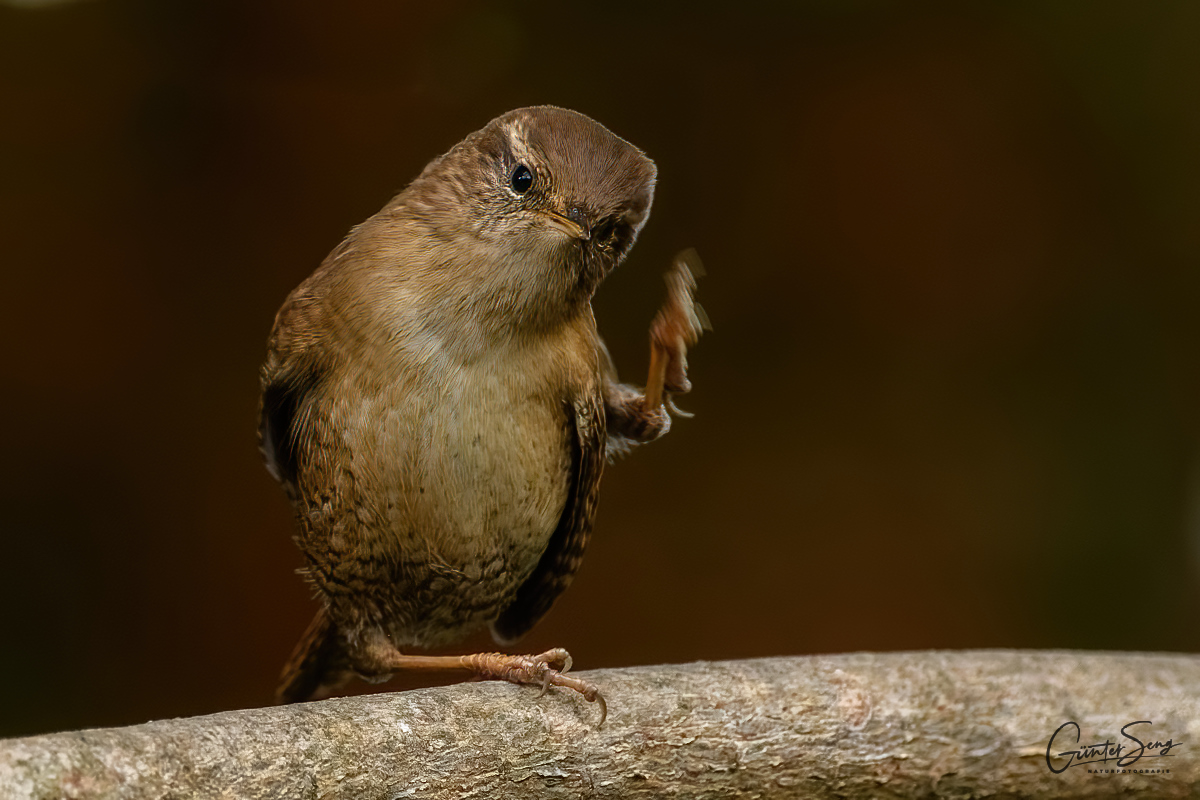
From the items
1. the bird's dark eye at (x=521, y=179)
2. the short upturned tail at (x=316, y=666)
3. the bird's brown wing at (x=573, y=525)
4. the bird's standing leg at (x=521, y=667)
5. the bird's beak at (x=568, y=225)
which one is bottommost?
the short upturned tail at (x=316, y=666)

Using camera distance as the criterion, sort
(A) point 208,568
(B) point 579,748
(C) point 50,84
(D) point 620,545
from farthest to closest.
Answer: (D) point 620,545
(A) point 208,568
(C) point 50,84
(B) point 579,748

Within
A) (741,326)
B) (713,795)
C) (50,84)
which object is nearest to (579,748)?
(713,795)

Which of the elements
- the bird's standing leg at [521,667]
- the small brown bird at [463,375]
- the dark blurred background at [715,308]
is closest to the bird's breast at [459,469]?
the small brown bird at [463,375]

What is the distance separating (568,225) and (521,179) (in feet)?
0.54

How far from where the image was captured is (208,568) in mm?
3467

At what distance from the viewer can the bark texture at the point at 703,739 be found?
1.75m

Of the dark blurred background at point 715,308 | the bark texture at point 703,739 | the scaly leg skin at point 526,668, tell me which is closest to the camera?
the bark texture at point 703,739

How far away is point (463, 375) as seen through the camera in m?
2.15

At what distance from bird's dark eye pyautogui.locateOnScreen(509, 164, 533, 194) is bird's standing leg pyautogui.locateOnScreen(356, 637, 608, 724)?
2.94 feet

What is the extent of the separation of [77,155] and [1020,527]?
3711 millimetres

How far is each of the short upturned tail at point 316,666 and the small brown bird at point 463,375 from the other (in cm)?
19

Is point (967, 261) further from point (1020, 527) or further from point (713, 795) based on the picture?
point (713, 795)

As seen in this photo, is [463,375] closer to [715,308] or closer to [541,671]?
[541,671]

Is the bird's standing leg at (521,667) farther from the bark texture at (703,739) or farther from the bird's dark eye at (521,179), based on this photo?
the bird's dark eye at (521,179)
